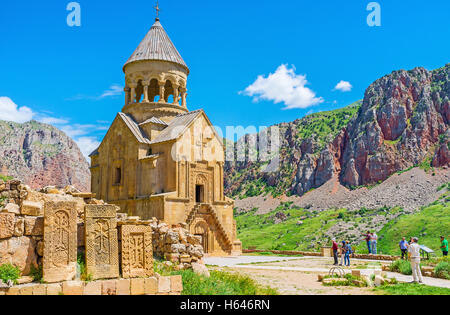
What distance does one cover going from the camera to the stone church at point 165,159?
2309 cm

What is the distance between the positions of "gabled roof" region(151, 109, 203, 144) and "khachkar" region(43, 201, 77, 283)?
15.6m

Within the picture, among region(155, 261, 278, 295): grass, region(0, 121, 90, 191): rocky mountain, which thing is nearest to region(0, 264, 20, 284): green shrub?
region(155, 261, 278, 295): grass

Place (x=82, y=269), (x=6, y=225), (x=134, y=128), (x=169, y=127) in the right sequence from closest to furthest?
(x=6, y=225), (x=82, y=269), (x=169, y=127), (x=134, y=128)

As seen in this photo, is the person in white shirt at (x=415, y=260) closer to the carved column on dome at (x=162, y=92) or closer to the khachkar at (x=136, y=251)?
the khachkar at (x=136, y=251)

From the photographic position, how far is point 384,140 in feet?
240

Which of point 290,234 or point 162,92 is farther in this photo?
point 290,234

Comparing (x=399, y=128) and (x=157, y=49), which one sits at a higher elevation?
(x=399, y=128)

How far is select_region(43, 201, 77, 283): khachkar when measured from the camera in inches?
294

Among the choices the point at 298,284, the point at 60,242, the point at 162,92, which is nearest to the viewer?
the point at 60,242

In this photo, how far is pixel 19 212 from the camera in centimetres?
763

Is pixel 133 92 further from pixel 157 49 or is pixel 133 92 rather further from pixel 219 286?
pixel 219 286

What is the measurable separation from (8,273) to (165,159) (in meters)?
16.7

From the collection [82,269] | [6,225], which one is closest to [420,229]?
[82,269]
